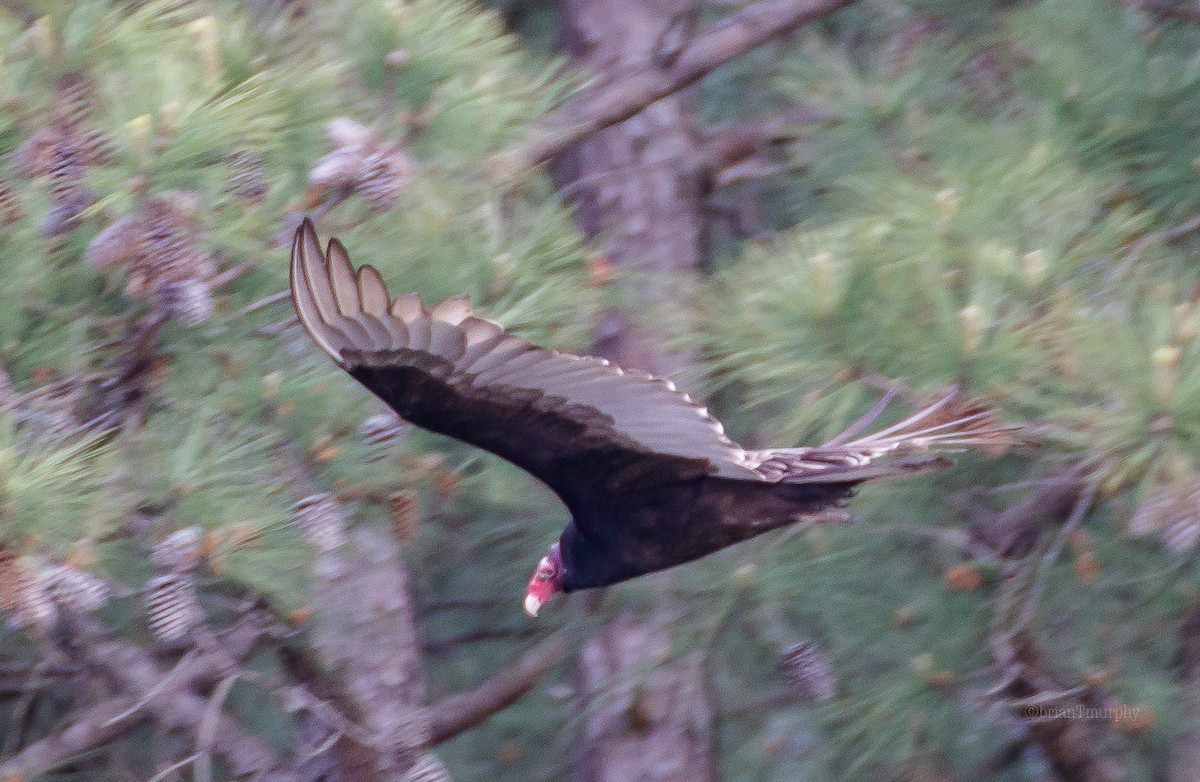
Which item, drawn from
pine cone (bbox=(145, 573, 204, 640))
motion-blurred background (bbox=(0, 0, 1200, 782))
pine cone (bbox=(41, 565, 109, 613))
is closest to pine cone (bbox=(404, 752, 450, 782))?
motion-blurred background (bbox=(0, 0, 1200, 782))

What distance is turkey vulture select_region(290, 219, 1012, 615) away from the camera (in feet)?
5.33

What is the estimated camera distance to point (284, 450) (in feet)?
5.82

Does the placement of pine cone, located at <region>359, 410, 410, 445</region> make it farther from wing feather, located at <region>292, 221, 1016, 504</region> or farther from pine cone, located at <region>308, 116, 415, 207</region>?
pine cone, located at <region>308, 116, 415, 207</region>

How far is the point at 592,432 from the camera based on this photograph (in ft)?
6.01

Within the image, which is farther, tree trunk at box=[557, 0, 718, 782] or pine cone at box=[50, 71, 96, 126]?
tree trunk at box=[557, 0, 718, 782]

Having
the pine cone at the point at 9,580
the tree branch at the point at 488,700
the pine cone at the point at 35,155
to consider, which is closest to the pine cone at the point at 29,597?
the pine cone at the point at 9,580

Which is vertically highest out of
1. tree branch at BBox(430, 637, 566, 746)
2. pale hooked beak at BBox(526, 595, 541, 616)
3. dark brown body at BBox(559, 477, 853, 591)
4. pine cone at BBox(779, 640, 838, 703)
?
dark brown body at BBox(559, 477, 853, 591)

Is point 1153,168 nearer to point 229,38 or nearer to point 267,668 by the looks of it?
point 229,38

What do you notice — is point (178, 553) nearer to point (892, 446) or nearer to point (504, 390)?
point (504, 390)

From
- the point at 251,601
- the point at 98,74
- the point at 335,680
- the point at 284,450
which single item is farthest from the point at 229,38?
the point at 335,680

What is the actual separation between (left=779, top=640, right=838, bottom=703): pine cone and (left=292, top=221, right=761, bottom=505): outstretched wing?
0.94ft

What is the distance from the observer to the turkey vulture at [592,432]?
162 cm

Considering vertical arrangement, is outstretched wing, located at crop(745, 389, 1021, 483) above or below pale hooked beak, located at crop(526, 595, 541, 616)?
above

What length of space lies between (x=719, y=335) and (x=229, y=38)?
68 centimetres
